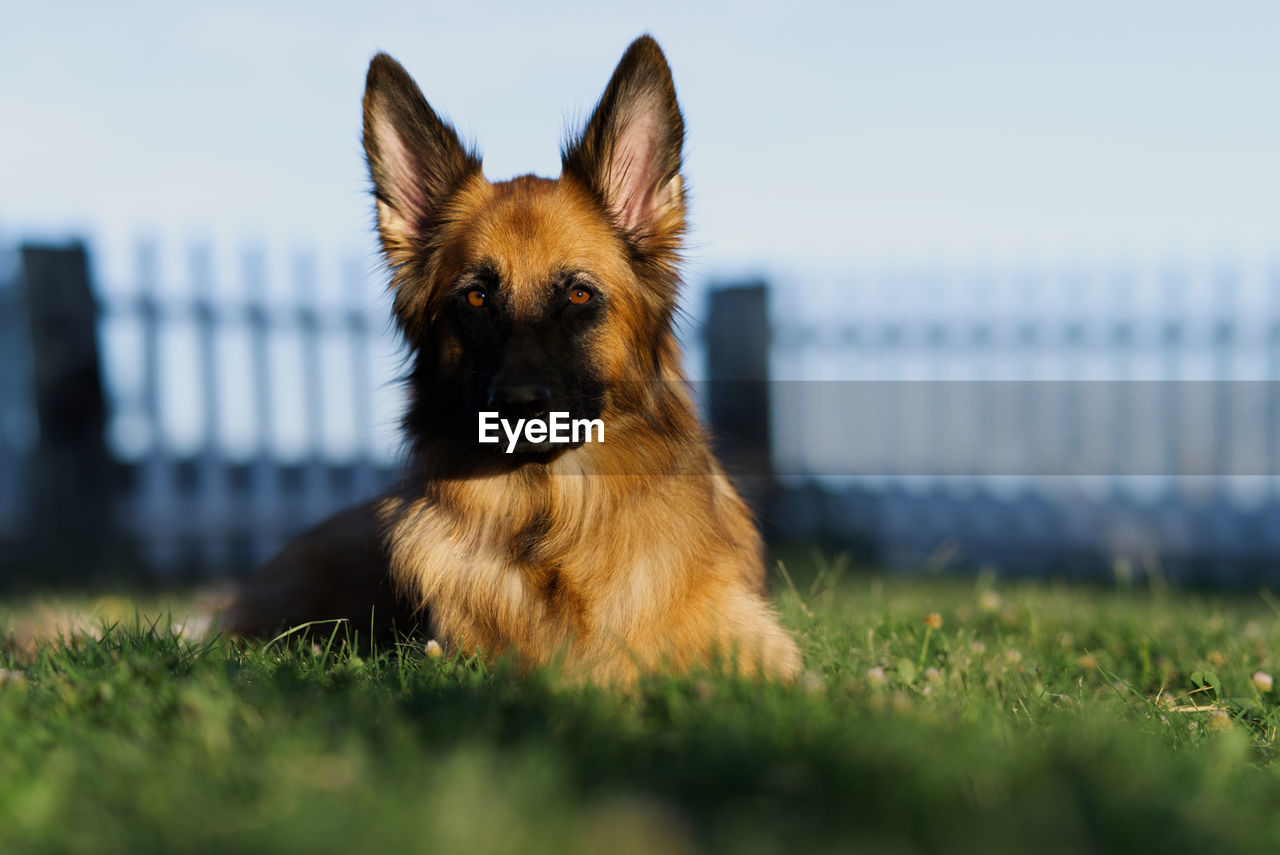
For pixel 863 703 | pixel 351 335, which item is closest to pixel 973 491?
pixel 351 335

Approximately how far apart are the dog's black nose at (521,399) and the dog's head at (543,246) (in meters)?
0.14

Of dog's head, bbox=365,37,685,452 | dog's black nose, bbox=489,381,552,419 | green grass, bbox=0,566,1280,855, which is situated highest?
dog's head, bbox=365,37,685,452

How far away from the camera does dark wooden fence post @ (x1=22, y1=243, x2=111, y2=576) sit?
9.36m

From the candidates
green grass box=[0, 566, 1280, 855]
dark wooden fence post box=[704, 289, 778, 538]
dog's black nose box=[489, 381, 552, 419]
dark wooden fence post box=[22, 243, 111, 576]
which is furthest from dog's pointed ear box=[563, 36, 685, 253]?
dark wooden fence post box=[22, 243, 111, 576]

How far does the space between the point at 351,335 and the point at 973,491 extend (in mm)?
7347

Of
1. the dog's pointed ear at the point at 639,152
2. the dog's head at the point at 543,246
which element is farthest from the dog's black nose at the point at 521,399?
the dog's pointed ear at the point at 639,152

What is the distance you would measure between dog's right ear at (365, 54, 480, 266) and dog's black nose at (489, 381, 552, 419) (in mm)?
1050

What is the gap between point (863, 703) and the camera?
2.41m

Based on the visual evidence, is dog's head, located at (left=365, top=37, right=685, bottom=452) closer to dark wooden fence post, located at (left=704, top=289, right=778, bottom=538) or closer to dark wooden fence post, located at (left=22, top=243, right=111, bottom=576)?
dark wooden fence post, located at (left=22, top=243, right=111, bottom=576)

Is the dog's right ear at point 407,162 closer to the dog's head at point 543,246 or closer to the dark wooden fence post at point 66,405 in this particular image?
the dog's head at point 543,246

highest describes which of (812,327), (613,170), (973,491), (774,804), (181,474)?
(613,170)

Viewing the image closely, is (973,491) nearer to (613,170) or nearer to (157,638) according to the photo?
(613,170)

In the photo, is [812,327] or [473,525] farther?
[812,327]

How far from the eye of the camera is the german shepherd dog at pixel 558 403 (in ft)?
11.0
